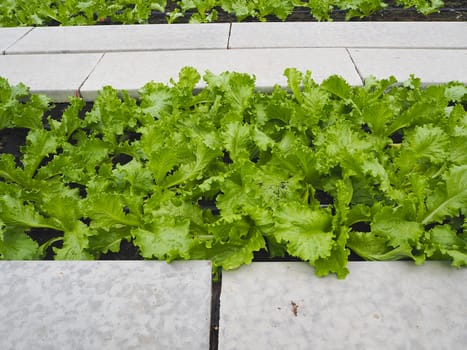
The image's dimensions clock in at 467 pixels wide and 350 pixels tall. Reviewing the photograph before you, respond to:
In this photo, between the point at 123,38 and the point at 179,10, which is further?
the point at 179,10

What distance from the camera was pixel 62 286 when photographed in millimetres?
1757

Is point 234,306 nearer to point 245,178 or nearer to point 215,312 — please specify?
point 215,312

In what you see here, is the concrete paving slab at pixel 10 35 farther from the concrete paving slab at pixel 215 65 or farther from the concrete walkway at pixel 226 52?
the concrete paving slab at pixel 215 65

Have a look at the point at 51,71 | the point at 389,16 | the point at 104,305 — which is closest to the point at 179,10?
the point at 51,71

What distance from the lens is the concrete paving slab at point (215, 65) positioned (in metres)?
3.20

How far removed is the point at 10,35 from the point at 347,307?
14.0 ft

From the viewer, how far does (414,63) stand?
3352 millimetres

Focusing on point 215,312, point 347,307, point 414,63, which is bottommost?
point 215,312

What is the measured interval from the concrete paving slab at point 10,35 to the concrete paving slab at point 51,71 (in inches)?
10.0

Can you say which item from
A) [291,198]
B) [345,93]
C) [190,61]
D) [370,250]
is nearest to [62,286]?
[291,198]

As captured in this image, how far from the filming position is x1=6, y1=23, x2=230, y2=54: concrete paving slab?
12.7ft

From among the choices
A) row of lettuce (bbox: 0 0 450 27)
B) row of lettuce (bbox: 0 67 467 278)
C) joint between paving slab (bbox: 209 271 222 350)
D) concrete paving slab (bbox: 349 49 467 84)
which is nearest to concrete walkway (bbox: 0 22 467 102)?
concrete paving slab (bbox: 349 49 467 84)

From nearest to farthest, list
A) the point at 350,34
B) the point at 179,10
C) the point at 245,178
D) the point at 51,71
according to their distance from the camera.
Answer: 1. the point at 245,178
2. the point at 51,71
3. the point at 350,34
4. the point at 179,10

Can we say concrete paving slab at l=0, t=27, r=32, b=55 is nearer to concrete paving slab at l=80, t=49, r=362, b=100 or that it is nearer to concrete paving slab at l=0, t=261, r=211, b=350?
concrete paving slab at l=80, t=49, r=362, b=100
